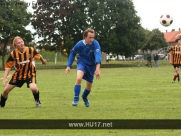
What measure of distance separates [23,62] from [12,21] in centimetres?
5363

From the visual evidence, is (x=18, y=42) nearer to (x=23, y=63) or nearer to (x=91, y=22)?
(x=23, y=63)

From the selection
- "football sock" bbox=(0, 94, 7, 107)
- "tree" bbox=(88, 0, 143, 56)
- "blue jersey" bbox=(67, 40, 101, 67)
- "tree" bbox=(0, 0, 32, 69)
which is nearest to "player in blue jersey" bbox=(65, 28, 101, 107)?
"blue jersey" bbox=(67, 40, 101, 67)

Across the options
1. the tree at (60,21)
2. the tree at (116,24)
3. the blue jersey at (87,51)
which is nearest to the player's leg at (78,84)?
the blue jersey at (87,51)

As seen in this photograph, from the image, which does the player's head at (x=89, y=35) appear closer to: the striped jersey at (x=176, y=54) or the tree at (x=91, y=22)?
the striped jersey at (x=176, y=54)

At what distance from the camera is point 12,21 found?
66188 mm

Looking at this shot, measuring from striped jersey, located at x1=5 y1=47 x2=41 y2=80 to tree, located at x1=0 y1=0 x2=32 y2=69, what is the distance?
50632 mm

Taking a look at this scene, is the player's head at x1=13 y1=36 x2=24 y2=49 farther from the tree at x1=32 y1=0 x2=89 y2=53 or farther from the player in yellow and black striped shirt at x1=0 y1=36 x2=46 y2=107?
the tree at x1=32 y1=0 x2=89 y2=53

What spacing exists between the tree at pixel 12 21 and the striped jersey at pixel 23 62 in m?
50.6

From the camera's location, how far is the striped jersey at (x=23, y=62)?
13469 millimetres

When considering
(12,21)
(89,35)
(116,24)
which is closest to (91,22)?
(116,24)

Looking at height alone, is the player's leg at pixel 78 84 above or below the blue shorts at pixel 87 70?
below

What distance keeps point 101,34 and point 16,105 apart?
5548 centimetres

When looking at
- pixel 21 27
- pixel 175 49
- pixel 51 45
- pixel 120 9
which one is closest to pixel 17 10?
pixel 21 27

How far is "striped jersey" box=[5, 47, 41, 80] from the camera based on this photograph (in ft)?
44.2
